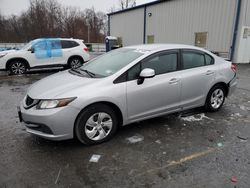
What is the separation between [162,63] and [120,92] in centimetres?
108

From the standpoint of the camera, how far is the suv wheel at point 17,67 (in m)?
9.81

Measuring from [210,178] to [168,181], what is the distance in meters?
0.51

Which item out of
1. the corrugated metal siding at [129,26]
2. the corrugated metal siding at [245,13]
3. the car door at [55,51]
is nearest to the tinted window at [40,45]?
the car door at [55,51]

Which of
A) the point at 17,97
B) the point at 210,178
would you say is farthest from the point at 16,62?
the point at 210,178

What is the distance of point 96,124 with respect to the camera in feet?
11.0

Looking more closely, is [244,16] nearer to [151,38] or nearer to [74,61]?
[151,38]

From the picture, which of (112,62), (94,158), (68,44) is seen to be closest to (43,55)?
(68,44)

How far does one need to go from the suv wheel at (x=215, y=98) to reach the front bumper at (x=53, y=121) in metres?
2.92

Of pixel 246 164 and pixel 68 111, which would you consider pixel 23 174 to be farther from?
pixel 246 164

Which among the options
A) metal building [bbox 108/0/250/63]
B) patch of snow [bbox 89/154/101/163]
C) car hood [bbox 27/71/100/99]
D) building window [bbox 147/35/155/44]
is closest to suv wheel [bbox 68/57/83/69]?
car hood [bbox 27/71/100/99]

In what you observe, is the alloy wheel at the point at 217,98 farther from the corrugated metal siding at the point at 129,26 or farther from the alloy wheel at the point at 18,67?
the corrugated metal siding at the point at 129,26

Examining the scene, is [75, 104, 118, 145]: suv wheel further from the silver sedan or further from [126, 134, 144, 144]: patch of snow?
[126, 134, 144, 144]: patch of snow

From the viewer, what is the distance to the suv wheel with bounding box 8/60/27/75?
→ 32.2ft

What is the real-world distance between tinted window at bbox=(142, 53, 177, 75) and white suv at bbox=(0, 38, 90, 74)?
7.20m
